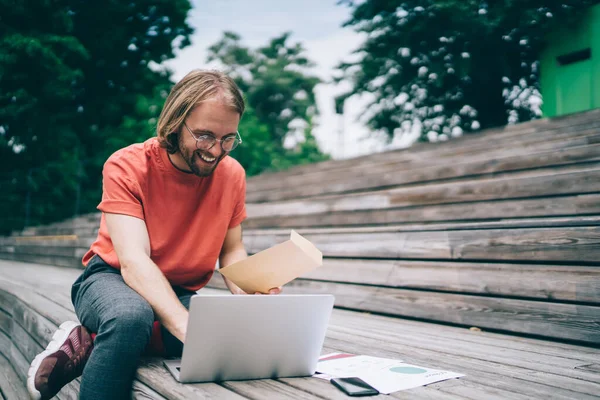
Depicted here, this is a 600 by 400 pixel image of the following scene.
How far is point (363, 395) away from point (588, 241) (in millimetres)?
1339

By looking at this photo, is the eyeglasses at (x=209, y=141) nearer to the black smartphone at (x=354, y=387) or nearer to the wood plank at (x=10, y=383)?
the black smartphone at (x=354, y=387)

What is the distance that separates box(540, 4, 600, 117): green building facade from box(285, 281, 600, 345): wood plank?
560 centimetres

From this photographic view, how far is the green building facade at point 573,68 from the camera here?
7.10 m

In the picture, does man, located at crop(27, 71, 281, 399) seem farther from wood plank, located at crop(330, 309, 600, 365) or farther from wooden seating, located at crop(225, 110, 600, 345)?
wooden seating, located at crop(225, 110, 600, 345)

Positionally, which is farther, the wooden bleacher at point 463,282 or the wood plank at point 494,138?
the wood plank at point 494,138

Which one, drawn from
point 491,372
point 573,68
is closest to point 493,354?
point 491,372

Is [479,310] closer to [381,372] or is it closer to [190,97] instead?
[381,372]

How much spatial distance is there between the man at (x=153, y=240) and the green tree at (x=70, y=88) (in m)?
6.04

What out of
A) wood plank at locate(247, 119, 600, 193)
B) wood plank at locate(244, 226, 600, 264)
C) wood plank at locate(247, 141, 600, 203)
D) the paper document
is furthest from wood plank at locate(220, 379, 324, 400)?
wood plank at locate(247, 119, 600, 193)

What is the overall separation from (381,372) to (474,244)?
47.7 inches

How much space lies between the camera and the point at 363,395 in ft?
4.33

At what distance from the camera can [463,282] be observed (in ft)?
8.27

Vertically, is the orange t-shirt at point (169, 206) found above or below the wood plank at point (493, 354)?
above

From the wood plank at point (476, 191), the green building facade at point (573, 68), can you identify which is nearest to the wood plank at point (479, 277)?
the wood plank at point (476, 191)
